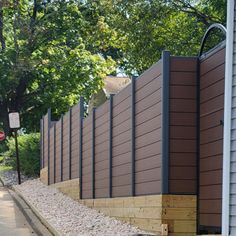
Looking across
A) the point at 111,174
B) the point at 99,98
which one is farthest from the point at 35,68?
the point at 111,174

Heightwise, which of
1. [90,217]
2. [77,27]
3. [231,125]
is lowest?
[90,217]

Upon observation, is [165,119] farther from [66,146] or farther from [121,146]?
[66,146]

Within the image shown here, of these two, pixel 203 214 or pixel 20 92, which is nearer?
pixel 203 214

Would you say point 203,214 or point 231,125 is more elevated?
point 231,125

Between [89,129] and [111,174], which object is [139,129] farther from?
[89,129]

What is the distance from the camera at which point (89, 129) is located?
43.1 feet

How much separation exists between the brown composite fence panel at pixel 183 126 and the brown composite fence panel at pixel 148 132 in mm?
224

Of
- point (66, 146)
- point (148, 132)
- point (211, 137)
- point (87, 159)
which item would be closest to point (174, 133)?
point (211, 137)

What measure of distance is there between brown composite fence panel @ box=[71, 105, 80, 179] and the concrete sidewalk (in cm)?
175

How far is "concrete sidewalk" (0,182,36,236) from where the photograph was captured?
10584mm

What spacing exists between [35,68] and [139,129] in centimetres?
2070

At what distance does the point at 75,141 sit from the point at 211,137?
24.7 ft

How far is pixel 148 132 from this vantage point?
870 cm

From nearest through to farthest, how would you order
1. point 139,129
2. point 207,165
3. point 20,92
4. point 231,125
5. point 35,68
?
point 231,125 → point 207,165 → point 139,129 → point 35,68 → point 20,92
